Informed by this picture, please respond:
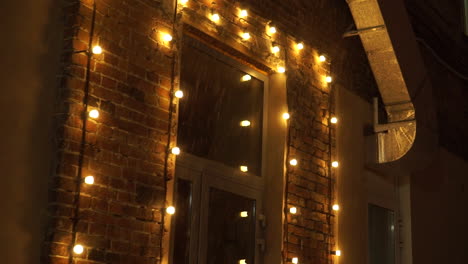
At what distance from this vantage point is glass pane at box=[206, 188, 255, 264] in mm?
4449

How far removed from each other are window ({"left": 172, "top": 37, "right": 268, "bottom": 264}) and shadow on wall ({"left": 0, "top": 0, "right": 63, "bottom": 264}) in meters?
1.15

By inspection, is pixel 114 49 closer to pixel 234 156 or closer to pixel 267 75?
pixel 234 156

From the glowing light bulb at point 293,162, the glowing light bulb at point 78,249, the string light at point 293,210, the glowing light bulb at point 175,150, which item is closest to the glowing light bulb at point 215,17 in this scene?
the glowing light bulb at point 175,150

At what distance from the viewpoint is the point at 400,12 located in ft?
18.4

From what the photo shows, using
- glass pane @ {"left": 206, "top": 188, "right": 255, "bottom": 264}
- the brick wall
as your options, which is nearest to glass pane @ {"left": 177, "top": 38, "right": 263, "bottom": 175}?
the brick wall

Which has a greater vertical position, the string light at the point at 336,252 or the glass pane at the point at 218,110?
the glass pane at the point at 218,110

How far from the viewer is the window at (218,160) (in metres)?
4.28

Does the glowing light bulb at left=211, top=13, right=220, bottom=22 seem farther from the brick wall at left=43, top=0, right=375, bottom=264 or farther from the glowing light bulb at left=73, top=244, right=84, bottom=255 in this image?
the glowing light bulb at left=73, top=244, right=84, bottom=255

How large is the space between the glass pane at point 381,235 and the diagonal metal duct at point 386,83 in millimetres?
666

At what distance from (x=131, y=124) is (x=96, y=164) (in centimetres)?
36

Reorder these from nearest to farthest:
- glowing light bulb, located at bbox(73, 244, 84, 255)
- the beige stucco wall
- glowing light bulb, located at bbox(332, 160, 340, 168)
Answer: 1. glowing light bulb, located at bbox(73, 244, 84, 255)
2. glowing light bulb, located at bbox(332, 160, 340, 168)
3. the beige stucco wall

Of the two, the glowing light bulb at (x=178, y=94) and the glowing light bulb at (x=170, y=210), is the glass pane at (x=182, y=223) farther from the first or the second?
the glowing light bulb at (x=178, y=94)

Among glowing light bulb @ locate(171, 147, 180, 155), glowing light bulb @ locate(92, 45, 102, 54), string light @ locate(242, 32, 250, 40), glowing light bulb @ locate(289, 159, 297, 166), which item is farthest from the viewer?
glowing light bulb @ locate(289, 159, 297, 166)

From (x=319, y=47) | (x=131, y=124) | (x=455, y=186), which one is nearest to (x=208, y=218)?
(x=131, y=124)
